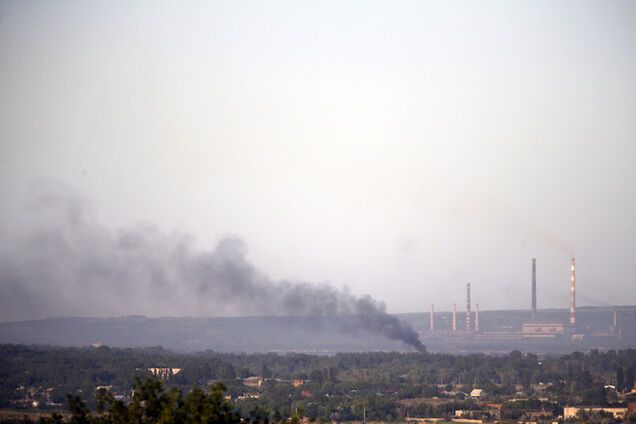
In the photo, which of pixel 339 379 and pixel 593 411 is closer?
pixel 593 411

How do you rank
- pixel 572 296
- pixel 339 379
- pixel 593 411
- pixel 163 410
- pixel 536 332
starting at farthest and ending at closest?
pixel 536 332
pixel 572 296
pixel 339 379
pixel 593 411
pixel 163 410

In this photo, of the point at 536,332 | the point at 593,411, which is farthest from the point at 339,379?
the point at 536,332

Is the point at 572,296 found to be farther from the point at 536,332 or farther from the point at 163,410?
the point at 163,410

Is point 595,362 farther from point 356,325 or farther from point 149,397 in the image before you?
point 149,397

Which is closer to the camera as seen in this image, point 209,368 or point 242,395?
point 242,395

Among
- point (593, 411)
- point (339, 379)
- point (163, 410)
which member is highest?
point (163, 410)

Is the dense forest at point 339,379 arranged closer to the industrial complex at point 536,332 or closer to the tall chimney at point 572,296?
the tall chimney at point 572,296

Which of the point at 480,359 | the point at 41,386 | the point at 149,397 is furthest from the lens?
the point at 480,359

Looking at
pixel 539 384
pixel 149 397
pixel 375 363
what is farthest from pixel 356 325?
pixel 149 397

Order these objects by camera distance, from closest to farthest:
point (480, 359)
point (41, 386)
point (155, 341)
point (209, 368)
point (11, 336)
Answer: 1. point (41, 386)
2. point (209, 368)
3. point (480, 359)
4. point (11, 336)
5. point (155, 341)

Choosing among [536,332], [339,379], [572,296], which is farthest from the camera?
[536,332]
